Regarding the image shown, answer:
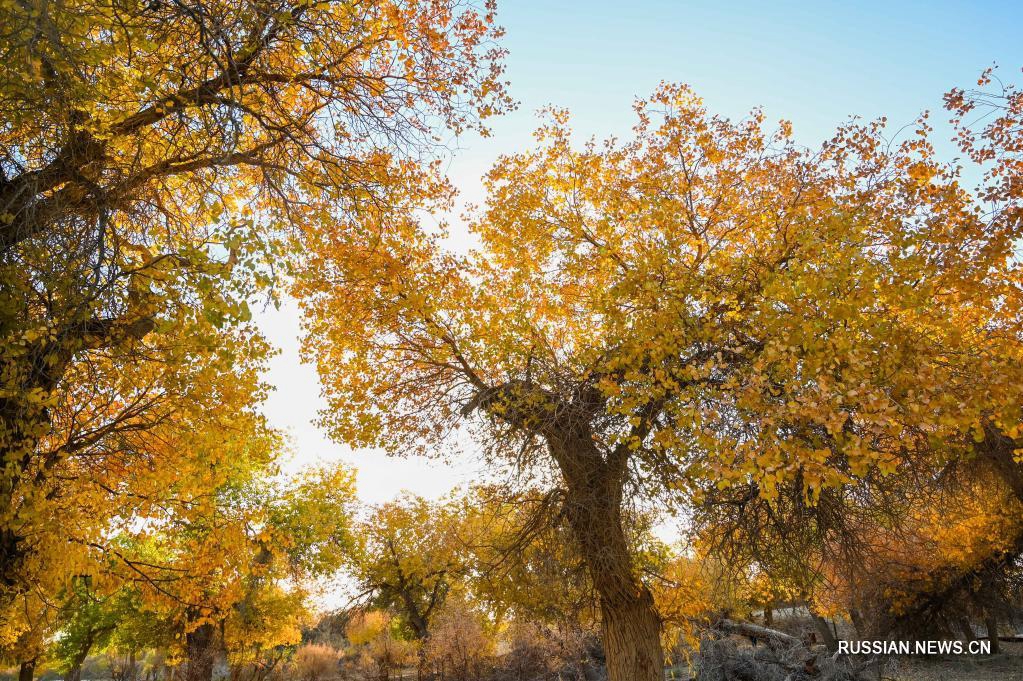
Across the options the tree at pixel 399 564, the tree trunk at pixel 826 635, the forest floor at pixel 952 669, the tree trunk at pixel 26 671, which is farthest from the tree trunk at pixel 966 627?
the tree trunk at pixel 26 671

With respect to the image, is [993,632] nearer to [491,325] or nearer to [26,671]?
[491,325]

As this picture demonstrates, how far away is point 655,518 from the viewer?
970 centimetres

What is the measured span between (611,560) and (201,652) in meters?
15.2

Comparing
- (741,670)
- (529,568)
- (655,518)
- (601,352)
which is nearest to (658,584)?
(655,518)

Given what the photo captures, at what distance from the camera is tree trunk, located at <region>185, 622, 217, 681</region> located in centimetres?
1634

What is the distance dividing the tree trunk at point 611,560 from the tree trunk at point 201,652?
512 inches

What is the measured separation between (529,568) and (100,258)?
9.72 m

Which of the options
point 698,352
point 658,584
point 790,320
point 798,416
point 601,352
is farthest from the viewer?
point 658,584

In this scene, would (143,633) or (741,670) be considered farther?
A: (143,633)

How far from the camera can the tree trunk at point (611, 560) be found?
821 cm

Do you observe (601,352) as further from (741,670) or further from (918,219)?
(741,670)

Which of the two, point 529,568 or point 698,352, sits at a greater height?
point 698,352

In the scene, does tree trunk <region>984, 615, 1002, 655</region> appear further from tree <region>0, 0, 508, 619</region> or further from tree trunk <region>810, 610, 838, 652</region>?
tree <region>0, 0, 508, 619</region>

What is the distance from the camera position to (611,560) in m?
8.06
